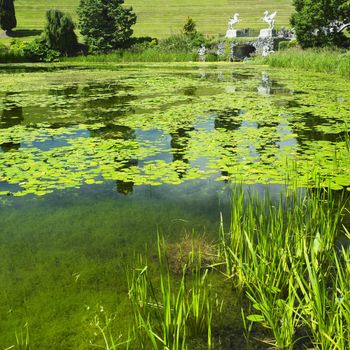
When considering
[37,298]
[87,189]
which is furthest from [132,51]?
[37,298]

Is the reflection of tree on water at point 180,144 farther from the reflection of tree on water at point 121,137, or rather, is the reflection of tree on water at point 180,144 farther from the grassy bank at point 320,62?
the grassy bank at point 320,62

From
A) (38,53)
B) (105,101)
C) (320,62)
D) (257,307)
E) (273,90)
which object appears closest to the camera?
(257,307)

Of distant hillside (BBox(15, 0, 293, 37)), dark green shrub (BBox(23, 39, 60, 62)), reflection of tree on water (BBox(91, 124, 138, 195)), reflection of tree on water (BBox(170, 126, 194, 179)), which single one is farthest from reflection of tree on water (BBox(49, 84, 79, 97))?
distant hillside (BBox(15, 0, 293, 37))

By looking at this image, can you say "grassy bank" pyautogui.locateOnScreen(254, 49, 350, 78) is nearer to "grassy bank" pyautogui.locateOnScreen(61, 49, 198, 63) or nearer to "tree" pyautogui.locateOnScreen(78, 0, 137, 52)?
"grassy bank" pyautogui.locateOnScreen(61, 49, 198, 63)

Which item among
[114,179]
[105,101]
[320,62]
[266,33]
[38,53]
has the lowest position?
[114,179]

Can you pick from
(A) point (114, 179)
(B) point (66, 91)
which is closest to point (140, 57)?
(B) point (66, 91)

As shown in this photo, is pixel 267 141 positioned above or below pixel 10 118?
below

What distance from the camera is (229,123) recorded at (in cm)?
838

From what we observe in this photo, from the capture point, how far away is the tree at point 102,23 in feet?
127

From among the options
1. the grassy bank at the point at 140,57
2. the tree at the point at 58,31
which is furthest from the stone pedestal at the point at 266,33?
the tree at the point at 58,31

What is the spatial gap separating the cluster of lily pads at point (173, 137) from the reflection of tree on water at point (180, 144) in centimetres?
2

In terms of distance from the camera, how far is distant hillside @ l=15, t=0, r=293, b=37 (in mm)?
51812

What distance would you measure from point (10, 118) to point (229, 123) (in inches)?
→ 205

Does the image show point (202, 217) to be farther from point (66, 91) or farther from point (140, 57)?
point (140, 57)
